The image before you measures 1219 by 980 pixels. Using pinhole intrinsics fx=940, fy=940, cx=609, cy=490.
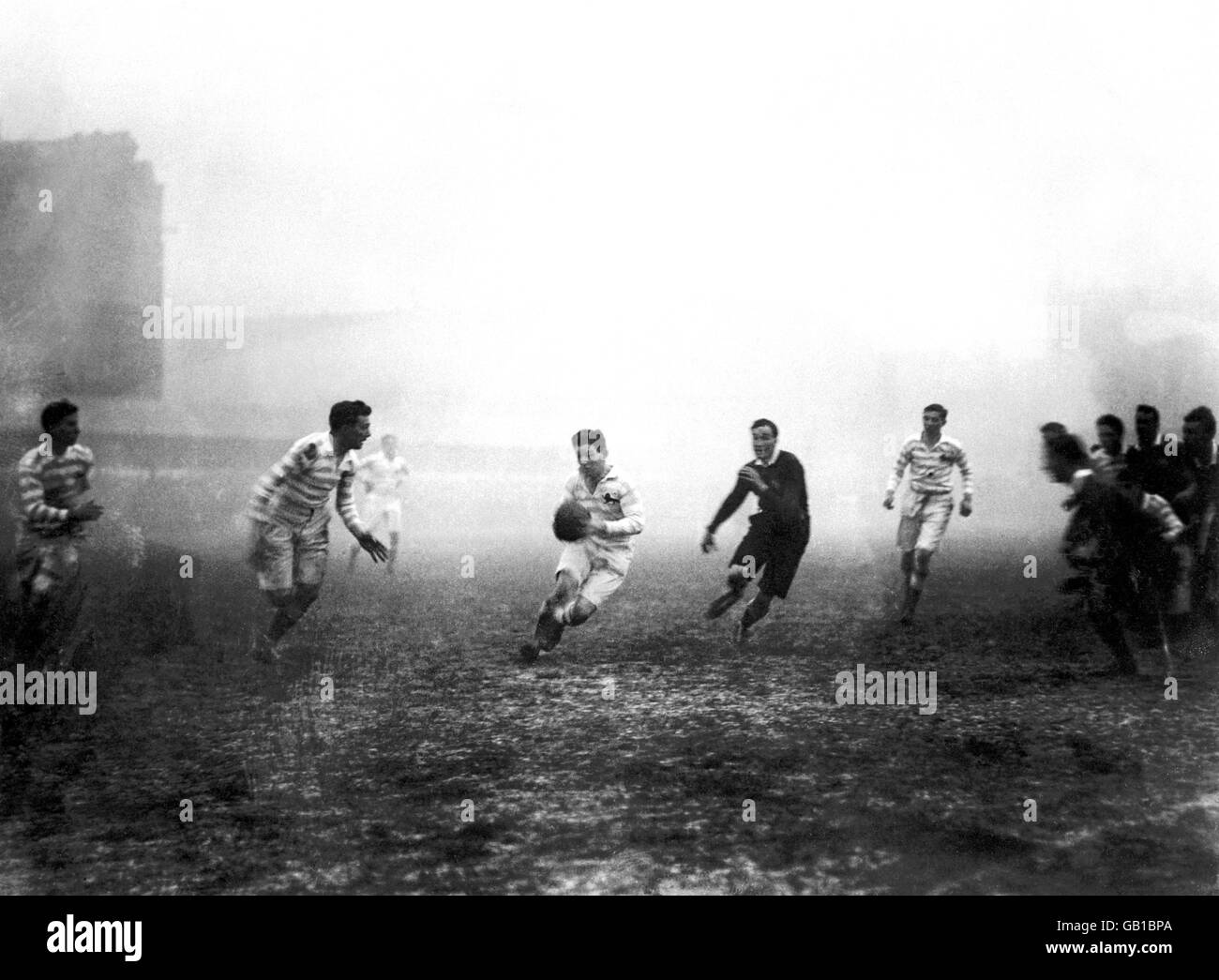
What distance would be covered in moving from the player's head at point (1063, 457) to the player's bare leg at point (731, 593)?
4.96 feet

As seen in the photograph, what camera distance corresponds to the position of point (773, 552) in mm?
4395

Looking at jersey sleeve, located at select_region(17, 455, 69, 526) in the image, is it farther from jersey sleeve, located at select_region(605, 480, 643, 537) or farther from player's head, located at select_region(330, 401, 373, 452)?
jersey sleeve, located at select_region(605, 480, 643, 537)

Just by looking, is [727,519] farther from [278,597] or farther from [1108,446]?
[278,597]

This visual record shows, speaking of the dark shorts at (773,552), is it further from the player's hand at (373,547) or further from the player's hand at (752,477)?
the player's hand at (373,547)

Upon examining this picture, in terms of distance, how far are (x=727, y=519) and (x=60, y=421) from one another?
10.4 ft

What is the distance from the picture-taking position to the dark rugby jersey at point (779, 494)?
4371 mm

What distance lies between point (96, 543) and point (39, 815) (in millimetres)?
1203

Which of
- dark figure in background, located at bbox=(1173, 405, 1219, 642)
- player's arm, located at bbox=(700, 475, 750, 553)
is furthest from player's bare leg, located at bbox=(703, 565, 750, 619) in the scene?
dark figure in background, located at bbox=(1173, 405, 1219, 642)

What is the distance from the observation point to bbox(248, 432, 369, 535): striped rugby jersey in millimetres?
4344

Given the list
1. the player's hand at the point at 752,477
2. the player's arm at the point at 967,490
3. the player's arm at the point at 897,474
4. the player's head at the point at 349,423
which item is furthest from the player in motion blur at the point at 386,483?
the player's arm at the point at 967,490

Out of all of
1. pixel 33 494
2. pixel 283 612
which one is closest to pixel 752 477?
pixel 283 612

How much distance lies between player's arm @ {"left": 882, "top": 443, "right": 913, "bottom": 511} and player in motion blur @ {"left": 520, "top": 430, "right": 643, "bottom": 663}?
1.24 meters
